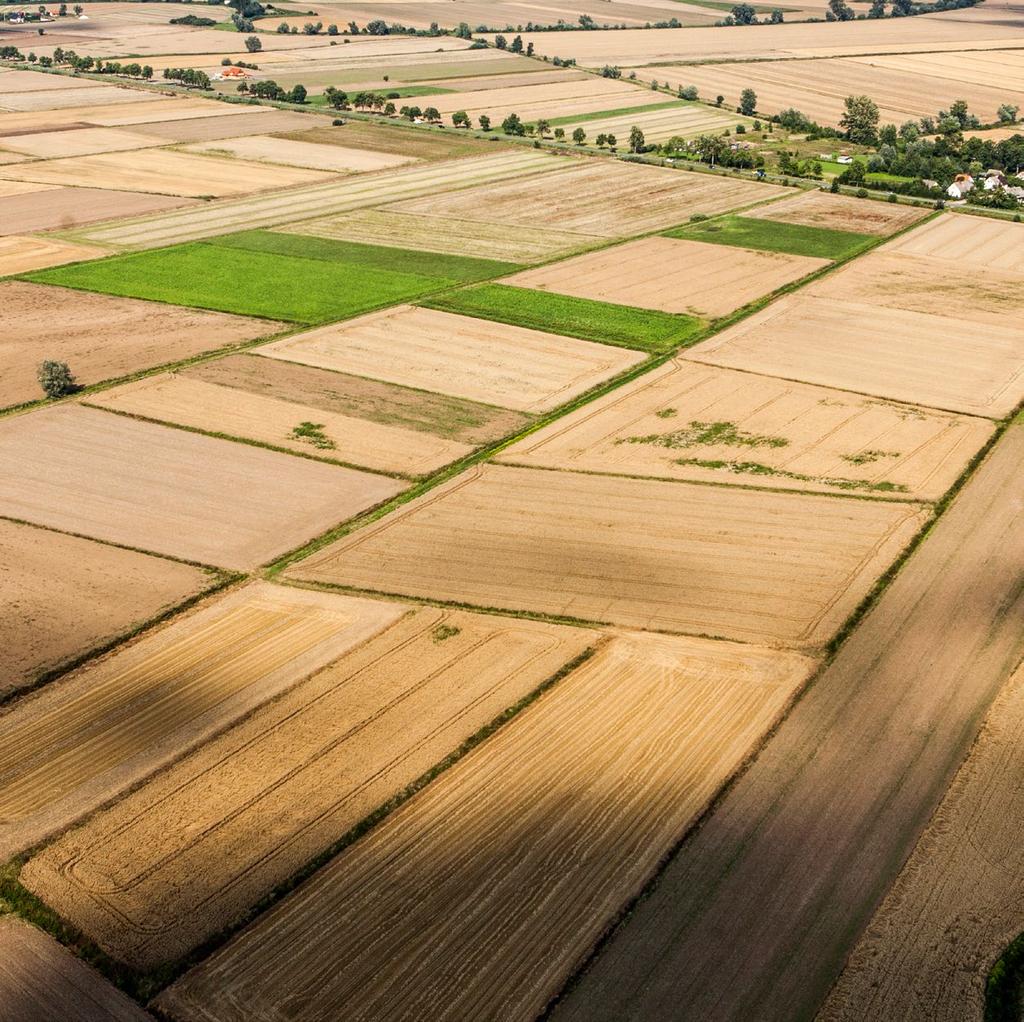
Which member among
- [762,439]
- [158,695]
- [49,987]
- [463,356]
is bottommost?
[49,987]

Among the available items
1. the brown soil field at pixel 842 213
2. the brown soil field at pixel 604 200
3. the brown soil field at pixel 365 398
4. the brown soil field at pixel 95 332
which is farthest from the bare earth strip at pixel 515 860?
the brown soil field at pixel 842 213

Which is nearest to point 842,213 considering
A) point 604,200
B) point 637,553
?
point 604,200

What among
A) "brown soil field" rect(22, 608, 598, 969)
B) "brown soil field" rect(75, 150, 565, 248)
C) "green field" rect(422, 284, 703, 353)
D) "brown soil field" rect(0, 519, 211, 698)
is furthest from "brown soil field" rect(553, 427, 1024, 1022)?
"brown soil field" rect(75, 150, 565, 248)

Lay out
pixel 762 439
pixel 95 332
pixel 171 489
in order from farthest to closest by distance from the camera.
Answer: pixel 95 332
pixel 762 439
pixel 171 489

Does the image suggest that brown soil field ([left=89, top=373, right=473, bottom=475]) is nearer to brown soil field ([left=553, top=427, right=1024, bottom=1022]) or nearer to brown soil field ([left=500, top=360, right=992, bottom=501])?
brown soil field ([left=500, top=360, right=992, bottom=501])

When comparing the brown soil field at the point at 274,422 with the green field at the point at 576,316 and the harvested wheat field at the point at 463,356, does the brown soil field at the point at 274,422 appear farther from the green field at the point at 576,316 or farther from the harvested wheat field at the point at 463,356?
the green field at the point at 576,316

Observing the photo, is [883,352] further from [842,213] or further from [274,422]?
[842,213]
